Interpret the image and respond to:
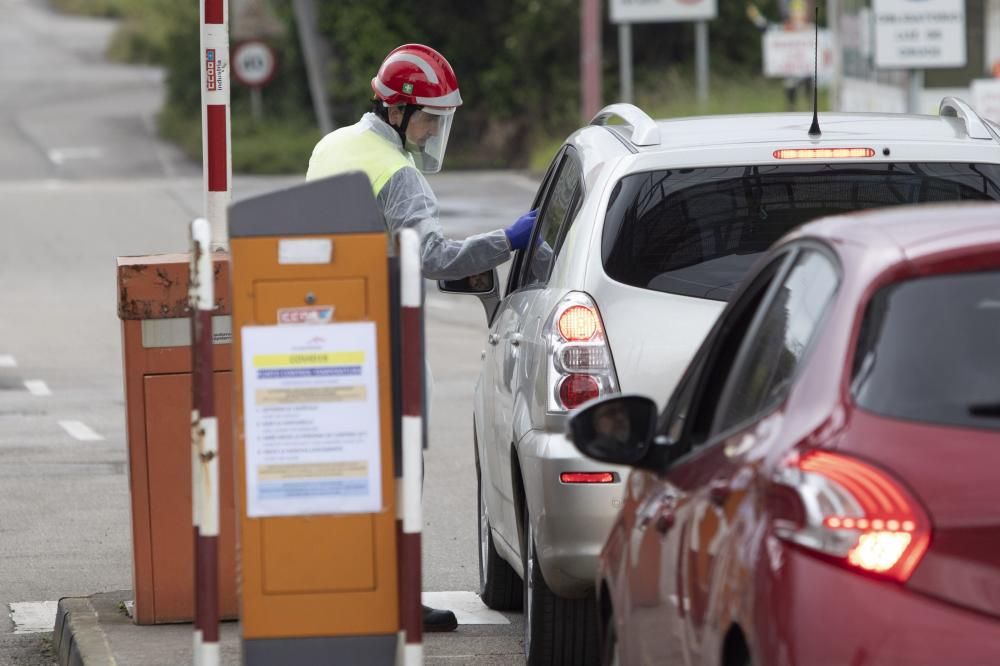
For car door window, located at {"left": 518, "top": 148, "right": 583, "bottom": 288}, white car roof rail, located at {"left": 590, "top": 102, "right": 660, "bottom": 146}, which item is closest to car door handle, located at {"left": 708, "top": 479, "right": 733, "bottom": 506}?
white car roof rail, located at {"left": 590, "top": 102, "right": 660, "bottom": 146}

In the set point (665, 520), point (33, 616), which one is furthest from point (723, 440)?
point (33, 616)

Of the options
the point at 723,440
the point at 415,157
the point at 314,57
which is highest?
the point at 314,57

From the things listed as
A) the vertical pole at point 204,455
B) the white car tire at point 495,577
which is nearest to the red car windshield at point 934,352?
the vertical pole at point 204,455

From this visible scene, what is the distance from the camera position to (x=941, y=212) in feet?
12.7

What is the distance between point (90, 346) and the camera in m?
17.4

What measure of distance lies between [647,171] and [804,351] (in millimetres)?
2522

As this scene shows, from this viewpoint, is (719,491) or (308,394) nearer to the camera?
(719,491)

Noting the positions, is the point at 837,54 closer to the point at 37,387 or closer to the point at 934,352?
the point at 37,387

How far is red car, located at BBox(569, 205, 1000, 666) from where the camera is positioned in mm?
3168

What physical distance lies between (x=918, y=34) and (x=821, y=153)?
12.6 meters

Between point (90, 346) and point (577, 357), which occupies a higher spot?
point (577, 357)

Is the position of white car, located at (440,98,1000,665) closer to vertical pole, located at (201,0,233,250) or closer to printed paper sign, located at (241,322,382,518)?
printed paper sign, located at (241,322,382,518)

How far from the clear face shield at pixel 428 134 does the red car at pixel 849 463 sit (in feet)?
10.2

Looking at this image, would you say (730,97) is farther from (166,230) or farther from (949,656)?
(949,656)
